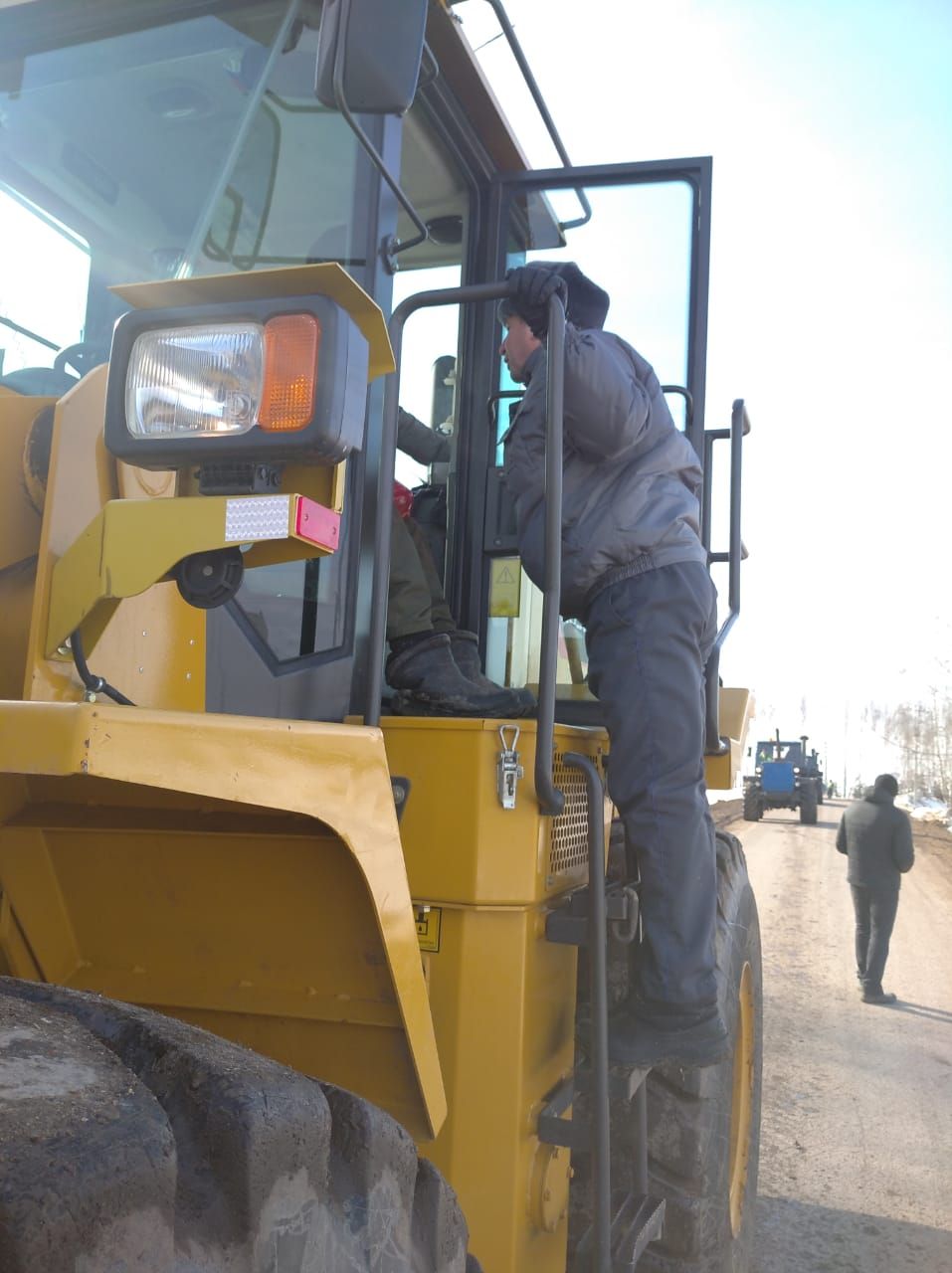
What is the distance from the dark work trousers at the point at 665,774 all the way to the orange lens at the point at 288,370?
108 centimetres

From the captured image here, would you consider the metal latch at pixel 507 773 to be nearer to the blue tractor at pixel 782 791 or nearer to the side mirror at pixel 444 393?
the side mirror at pixel 444 393

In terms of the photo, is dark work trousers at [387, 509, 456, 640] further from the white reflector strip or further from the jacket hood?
the jacket hood

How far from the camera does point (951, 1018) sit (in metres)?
8.07

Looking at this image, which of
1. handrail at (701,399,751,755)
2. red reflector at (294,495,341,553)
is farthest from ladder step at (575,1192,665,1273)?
red reflector at (294,495,341,553)

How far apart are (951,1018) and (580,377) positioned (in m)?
7.49

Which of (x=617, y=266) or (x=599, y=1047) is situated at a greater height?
(x=617, y=266)

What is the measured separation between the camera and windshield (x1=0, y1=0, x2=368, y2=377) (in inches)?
74.4

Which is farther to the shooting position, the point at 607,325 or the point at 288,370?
the point at 607,325

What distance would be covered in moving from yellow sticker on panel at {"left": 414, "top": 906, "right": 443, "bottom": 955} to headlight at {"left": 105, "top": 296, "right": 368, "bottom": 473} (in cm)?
96

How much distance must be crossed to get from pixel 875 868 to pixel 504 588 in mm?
7399

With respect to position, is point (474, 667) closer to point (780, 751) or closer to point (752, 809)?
point (752, 809)

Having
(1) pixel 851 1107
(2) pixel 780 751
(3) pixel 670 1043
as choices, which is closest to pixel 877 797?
(1) pixel 851 1107

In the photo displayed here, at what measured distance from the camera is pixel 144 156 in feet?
6.28

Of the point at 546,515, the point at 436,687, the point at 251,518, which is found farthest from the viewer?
the point at 436,687
